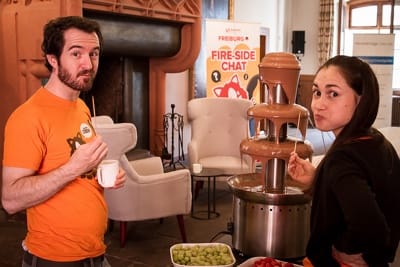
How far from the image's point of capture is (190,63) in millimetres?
5598

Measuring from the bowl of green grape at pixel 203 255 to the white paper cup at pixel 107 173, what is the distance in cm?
63

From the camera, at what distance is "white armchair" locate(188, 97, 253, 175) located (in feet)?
16.7

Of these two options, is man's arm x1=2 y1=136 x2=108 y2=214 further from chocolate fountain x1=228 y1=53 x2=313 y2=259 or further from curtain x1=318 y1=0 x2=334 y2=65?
curtain x1=318 y1=0 x2=334 y2=65

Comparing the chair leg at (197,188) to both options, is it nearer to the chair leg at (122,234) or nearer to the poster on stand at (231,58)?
the chair leg at (122,234)

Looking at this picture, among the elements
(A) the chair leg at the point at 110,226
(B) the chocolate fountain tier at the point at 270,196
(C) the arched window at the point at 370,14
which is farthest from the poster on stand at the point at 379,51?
(B) the chocolate fountain tier at the point at 270,196

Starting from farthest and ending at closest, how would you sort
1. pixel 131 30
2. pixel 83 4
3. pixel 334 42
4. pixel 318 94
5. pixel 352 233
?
1. pixel 334 42
2. pixel 131 30
3. pixel 83 4
4. pixel 318 94
5. pixel 352 233

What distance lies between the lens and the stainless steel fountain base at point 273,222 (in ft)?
6.75

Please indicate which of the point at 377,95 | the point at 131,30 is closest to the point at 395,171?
the point at 377,95

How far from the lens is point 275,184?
214cm

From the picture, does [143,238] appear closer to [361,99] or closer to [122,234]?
[122,234]

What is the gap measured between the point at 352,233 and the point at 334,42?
423 inches

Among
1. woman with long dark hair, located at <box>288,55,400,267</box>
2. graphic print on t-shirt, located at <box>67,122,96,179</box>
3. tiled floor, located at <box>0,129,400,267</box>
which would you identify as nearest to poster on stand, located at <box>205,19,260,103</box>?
tiled floor, located at <box>0,129,400,267</box>

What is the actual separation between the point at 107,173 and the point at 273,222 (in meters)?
0.83

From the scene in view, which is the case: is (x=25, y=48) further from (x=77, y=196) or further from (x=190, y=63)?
(x=77, y=196)
